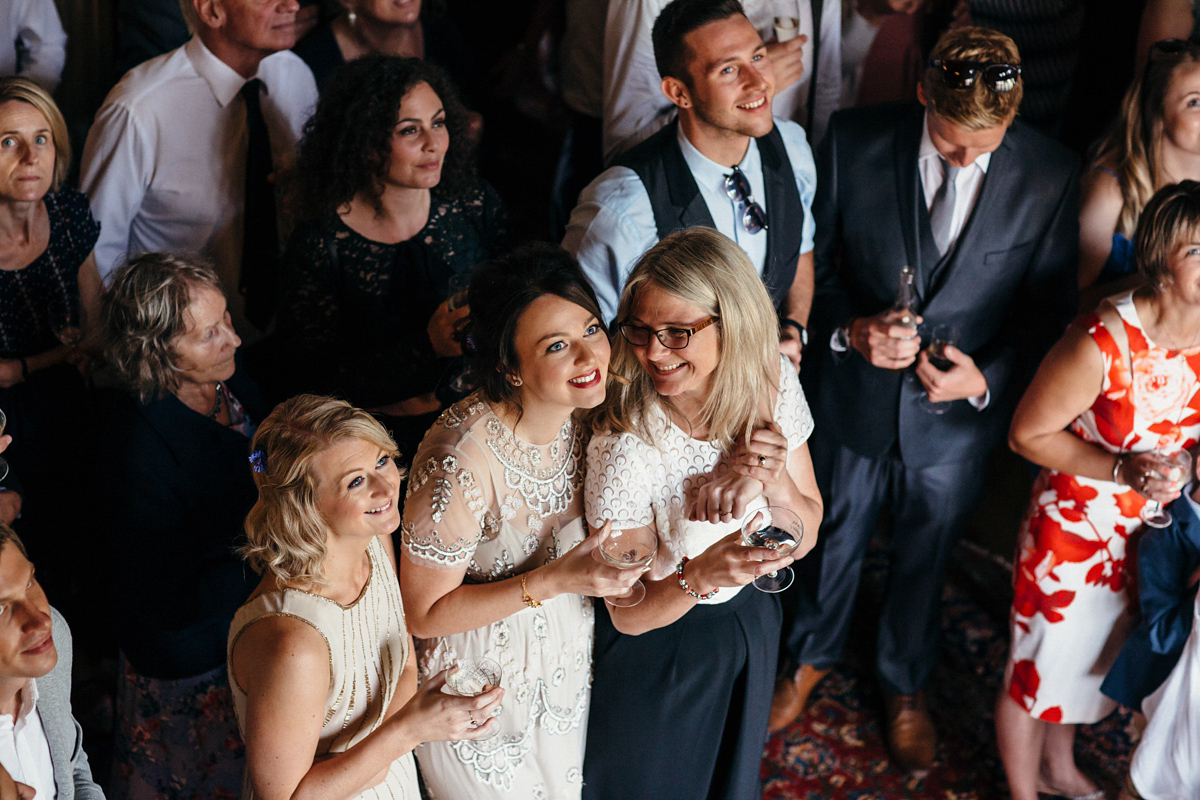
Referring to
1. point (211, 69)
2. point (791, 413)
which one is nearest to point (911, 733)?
point (791, 413)

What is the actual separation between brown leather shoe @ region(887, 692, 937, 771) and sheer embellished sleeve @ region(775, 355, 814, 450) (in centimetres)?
147

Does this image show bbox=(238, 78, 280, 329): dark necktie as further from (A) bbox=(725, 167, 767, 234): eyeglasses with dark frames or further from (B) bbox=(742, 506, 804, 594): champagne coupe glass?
(B) bbox=(742, 506, 804, 594): champagne coupe glass

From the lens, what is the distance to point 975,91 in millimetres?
2898

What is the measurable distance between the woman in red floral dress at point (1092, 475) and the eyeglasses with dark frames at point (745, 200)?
90 centimetres

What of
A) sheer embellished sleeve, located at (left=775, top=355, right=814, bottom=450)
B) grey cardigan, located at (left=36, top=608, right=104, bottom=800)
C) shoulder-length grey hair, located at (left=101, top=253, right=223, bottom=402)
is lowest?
grey cardigan, located at (left=36, top=608, right=104, bottom=800)

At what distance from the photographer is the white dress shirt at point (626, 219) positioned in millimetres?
2951

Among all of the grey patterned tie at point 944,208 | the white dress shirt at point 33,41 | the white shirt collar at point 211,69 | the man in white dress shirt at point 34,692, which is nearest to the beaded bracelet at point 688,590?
the man in white dress shirt at point 34,692

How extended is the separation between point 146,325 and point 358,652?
39.9 inches

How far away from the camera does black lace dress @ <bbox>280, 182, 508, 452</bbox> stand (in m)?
3.04

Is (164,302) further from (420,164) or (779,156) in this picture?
(779,156)

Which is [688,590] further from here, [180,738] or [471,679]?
[180,738]

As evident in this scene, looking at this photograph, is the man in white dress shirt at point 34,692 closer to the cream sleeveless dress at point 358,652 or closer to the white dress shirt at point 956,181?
the cream sleeveless dress at point 358,652

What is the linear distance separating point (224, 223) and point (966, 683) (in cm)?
305

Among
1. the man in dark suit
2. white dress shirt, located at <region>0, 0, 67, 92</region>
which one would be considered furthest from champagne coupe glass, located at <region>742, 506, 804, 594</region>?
white dress shirt, located at <region>0, 0, 67, 92</region>
